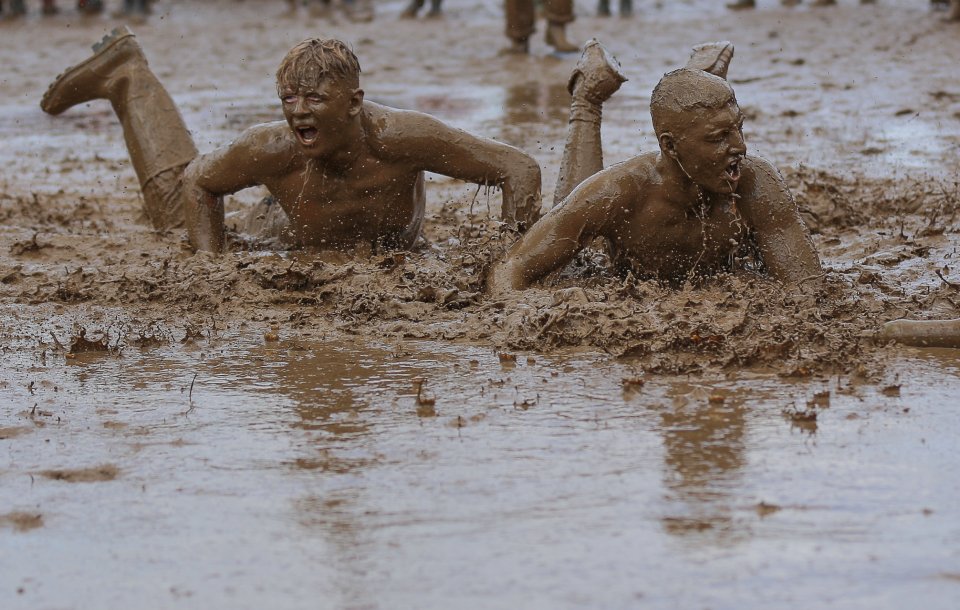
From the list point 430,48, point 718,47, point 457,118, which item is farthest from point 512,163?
point 430,48

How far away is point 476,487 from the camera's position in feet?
13.1

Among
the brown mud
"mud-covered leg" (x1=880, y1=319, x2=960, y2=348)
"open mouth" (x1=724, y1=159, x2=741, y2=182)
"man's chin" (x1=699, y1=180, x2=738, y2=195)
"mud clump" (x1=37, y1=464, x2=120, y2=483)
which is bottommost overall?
the brown mud

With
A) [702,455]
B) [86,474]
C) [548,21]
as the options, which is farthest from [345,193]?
[548,21]

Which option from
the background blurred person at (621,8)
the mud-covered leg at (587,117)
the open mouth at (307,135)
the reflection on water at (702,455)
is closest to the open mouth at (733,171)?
the reflection on water at (702,455)

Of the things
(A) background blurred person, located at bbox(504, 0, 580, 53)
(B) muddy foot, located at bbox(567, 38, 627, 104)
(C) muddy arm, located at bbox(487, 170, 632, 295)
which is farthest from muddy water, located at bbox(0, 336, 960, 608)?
(A) background blurred person, located at bbox(504, 0, 580, 53)

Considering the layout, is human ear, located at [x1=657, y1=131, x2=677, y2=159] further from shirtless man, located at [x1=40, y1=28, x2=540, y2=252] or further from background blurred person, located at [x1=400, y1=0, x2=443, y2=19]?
background blurred person, located at [x1=400, y1=0, x2=443, y2=19]

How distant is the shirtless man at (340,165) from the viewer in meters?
6.18

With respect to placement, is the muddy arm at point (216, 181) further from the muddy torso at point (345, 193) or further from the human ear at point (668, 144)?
the human ear at point (668, 144)

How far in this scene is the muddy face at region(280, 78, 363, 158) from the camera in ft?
20.1

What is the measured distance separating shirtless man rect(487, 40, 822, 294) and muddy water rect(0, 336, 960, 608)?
88 centimetres

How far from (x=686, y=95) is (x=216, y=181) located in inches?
90.8

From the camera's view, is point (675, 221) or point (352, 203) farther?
point (352, 203)

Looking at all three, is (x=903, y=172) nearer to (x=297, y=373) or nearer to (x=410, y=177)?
(x=410, y=177)

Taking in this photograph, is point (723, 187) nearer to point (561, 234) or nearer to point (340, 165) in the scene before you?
point (561, 234)
